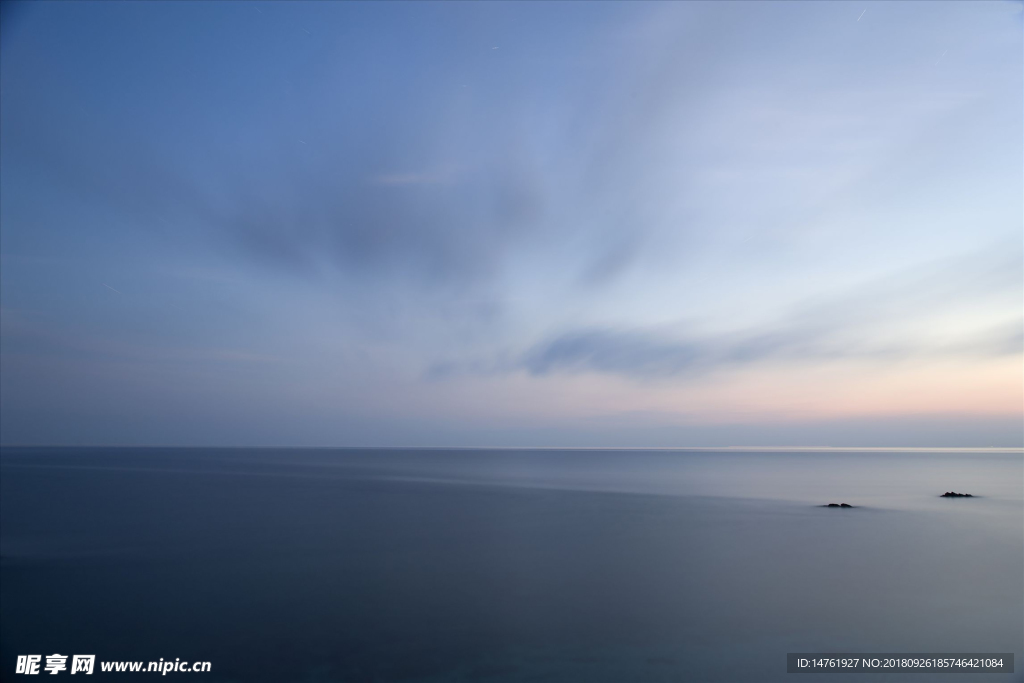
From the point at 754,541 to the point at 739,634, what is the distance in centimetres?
1272

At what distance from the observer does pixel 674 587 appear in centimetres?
1709

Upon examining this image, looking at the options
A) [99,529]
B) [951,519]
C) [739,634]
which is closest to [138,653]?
[739,634]

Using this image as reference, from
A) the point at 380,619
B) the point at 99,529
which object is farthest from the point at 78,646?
the point at 99,529

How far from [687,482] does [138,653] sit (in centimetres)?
5567

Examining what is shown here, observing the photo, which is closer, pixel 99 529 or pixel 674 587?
pixel 674 587

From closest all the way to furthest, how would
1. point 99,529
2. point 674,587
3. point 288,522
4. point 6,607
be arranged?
point 6,607 < point 674,587 < point 99,529 < point 288,522

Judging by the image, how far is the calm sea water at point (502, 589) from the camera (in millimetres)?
11688

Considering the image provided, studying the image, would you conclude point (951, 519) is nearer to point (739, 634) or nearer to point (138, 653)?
point (739, 634)

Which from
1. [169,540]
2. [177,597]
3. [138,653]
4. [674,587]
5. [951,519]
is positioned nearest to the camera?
[138,653]

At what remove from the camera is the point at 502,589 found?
54.6 ft

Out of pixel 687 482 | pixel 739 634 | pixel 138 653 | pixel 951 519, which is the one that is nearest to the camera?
pixel 138 653

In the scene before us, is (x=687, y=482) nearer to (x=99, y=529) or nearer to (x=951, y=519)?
(x=951, y=519)

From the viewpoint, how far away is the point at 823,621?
553 inches

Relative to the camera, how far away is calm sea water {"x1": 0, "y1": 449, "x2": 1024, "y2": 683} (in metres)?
11.7
